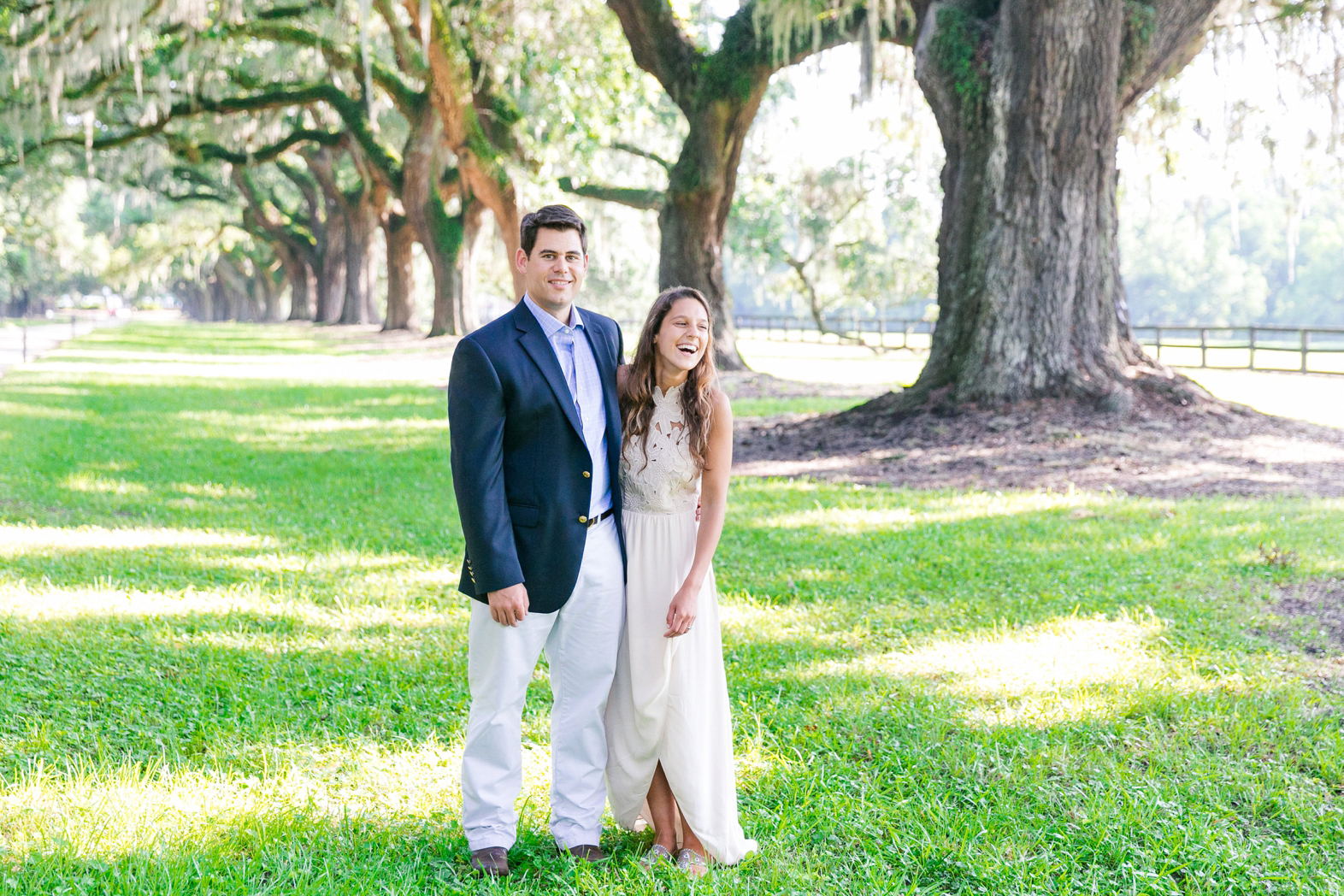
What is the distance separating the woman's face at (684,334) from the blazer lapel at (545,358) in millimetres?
281

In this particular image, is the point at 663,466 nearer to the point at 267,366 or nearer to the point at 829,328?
the point at 267,366

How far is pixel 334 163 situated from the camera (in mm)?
35625

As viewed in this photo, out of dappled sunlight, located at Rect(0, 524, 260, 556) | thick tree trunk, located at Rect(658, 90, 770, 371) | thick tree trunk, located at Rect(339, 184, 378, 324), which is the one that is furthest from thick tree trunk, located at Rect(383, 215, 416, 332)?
dappled sunlight, located at Rect(0, 524, 260, 556)

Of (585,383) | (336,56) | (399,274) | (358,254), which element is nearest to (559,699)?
(585,383)

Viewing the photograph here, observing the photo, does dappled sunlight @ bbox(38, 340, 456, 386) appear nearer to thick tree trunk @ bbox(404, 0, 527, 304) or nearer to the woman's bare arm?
thick tree trunk @ bbox(404, 0, 527, 304)

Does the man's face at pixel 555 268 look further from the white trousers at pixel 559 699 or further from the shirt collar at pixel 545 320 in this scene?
the white trousers at pixel 559 699

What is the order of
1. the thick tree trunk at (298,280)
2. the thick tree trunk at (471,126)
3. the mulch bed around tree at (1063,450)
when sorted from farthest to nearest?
the thick tree trunk at (298,280) → the thick tree trunk at (471,126) → the mulch bed around tree at (1063,450)

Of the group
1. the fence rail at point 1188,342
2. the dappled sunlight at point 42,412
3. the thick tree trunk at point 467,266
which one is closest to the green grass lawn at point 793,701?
the dappled sunlight at point 42,412

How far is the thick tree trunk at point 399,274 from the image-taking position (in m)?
33.4

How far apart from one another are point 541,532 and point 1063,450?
23.3 ft

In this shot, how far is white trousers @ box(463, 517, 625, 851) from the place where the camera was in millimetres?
2926

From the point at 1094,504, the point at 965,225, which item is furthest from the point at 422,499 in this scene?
the point at 965,225

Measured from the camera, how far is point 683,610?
9.39ft

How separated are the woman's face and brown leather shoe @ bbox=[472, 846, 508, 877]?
1341 mm
